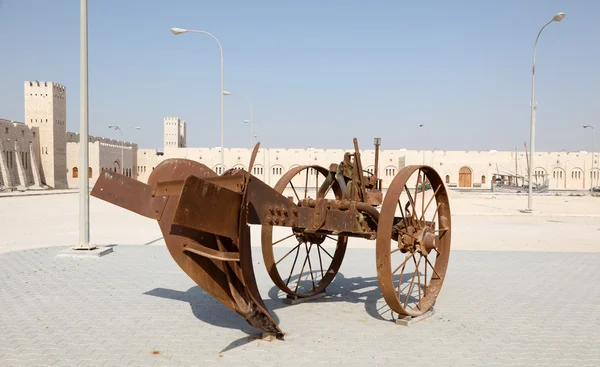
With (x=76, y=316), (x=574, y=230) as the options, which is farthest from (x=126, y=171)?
(x=76, y=316)

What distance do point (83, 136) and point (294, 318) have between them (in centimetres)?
626

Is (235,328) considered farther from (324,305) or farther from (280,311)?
(324,305)

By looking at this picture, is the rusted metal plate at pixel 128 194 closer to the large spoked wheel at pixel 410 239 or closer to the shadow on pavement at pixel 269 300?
the shadow on pavement at pixel 269 300

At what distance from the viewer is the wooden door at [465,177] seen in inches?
2477

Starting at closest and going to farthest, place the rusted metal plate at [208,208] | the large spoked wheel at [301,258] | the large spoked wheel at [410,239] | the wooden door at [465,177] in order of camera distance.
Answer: the rusted metal plate at [208,208] < the large spoked wheel at [410,239] < the large spoked wheel at [301,258] < the wooden door at [465,177]

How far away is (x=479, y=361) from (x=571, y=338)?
4.41ft

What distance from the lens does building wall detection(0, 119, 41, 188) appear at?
1756 inches

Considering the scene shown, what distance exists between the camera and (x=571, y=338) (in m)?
4.97

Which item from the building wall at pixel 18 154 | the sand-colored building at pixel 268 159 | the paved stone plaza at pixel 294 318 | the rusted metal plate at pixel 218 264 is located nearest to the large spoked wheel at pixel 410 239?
the paved stone plaza at pixel 294 318

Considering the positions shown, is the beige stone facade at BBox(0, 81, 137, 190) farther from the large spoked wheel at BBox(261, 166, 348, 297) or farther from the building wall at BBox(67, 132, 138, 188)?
the large spoked wheel at BBox(261, 166, 348, 297)

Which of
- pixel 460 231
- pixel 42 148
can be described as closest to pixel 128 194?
pixel 460 231

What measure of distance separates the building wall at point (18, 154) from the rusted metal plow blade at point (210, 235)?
45058 millimetres

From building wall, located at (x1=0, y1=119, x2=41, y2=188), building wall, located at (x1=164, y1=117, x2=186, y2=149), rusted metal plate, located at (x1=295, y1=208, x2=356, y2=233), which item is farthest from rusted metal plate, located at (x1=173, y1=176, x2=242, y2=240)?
building wall, located at (x1=164, y1=117, x2=186, y2=149)

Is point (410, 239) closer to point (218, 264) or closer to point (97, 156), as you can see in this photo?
point (218, 264)
